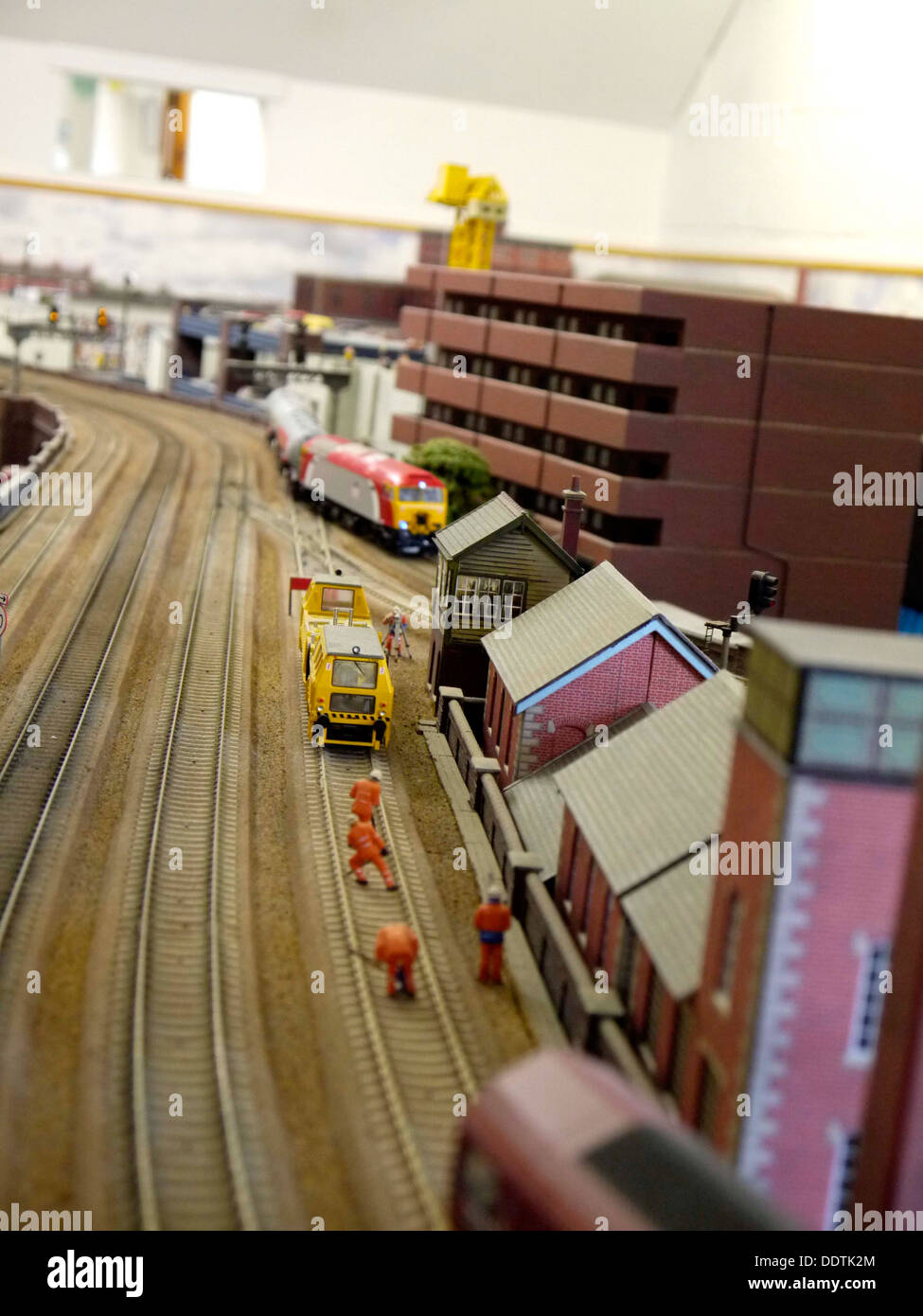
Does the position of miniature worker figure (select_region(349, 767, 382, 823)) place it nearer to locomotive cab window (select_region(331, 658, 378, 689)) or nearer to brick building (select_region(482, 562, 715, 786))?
brick building (select_region(482, 562, 715, 786))

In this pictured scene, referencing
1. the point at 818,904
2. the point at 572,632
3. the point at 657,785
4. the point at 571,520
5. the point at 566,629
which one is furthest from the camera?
the point at 571,520

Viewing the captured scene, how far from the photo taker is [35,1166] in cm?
1702

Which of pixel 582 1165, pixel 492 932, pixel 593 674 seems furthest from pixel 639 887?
pixel 593 674

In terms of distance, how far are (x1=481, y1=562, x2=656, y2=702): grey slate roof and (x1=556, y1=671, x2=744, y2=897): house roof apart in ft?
14.7

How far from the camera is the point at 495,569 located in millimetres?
34312

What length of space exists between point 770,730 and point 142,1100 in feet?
30.5

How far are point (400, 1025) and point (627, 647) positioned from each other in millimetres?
9859

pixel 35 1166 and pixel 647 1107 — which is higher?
pixel 647 1107

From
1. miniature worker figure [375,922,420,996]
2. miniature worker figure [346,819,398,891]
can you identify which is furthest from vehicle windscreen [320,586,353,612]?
miniature worker figure [375,922,420,996]

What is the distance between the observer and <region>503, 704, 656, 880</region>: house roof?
26844 millimetres
